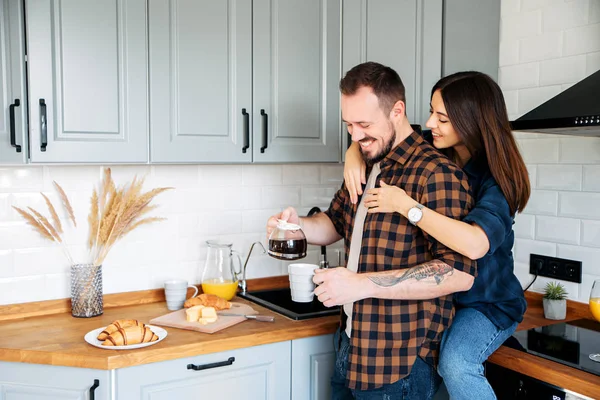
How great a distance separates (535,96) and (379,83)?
114 centimetres

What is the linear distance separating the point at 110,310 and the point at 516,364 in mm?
1531

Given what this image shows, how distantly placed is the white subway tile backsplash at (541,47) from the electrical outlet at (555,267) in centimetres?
79

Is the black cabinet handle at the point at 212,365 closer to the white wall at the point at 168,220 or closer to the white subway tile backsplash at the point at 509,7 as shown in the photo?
the white wall at the point at 168,220

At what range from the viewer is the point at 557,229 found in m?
2.68

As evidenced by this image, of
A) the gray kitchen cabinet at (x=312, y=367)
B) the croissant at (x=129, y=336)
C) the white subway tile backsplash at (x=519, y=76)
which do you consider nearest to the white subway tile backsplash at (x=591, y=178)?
the white subway tile backsplash at (x=519, y=76)

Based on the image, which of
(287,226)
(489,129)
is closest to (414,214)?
(489,129)

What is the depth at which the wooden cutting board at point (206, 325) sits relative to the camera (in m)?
2.12

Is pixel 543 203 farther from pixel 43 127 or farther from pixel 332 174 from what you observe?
pixel 43 127

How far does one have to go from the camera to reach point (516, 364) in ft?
6.70

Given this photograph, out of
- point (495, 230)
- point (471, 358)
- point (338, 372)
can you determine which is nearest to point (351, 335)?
point (338, 372)

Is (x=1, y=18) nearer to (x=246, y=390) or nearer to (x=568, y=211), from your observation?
(x=246, y=390)

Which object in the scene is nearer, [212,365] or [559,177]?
[212,365]

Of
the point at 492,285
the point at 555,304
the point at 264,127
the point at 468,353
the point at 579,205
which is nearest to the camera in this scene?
the point at 468,353

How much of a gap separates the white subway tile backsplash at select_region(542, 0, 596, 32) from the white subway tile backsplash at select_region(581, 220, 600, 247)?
834 millimetres
